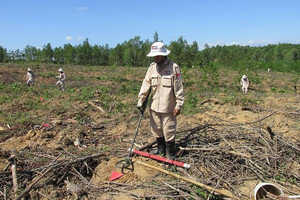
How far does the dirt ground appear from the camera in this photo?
3.50 meters

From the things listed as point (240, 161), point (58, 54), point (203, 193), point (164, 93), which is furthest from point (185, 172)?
point (58, 54)

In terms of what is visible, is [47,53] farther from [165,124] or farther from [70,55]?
[165,124]

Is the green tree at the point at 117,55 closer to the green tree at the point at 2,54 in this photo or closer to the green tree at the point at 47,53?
the green tree at the point at 47,53

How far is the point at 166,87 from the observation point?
144 inches

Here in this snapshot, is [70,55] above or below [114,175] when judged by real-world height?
above

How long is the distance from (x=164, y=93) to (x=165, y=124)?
50 cm

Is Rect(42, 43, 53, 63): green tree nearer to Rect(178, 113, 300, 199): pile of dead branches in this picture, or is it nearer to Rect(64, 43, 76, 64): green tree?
Rect(64, 43, 76, 64): green tree

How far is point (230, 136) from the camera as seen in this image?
447cm

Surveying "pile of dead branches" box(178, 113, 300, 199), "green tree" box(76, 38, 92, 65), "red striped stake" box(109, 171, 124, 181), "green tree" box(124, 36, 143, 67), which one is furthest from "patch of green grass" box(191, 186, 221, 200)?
"green tree" box(76, 38, 92, 65)

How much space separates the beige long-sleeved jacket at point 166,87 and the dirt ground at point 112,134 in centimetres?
97

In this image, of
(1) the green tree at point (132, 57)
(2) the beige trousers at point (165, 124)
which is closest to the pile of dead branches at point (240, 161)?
(2) the beige trousers at point (165, 124)

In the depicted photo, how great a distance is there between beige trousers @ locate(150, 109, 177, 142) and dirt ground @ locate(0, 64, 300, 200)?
483 mm

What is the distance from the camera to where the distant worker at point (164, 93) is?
11.8 ft

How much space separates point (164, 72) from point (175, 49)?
643 inches
